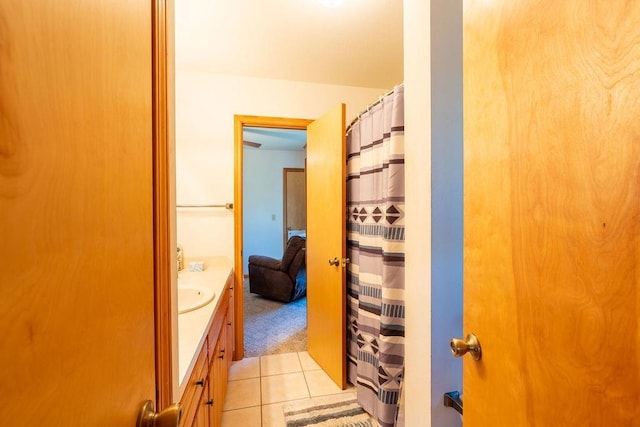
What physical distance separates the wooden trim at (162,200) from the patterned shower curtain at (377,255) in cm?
110

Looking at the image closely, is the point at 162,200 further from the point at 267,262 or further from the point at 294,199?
the point at 294,199

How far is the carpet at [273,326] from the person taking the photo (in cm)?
249

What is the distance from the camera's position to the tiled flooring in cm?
166

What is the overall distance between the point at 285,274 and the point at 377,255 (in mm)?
2165

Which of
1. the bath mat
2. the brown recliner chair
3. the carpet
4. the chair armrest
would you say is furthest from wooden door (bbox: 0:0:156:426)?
the chair armrest

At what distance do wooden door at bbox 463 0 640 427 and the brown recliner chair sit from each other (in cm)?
290

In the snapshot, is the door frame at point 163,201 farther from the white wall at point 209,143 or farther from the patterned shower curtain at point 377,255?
the white wall at point 209,143

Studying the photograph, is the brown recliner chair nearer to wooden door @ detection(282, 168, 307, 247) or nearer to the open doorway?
the open doorway

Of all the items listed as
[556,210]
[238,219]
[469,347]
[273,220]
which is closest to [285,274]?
[238,219]

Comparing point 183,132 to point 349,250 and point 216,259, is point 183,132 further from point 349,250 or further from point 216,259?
point 349,250

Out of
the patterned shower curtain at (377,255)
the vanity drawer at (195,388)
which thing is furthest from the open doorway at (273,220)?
the vanity drawer at (195,388)

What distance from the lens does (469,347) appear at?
73 cm

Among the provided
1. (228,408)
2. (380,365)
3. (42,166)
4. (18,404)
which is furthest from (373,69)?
(228,408)

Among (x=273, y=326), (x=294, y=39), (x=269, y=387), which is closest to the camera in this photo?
(x=294, y=39)
